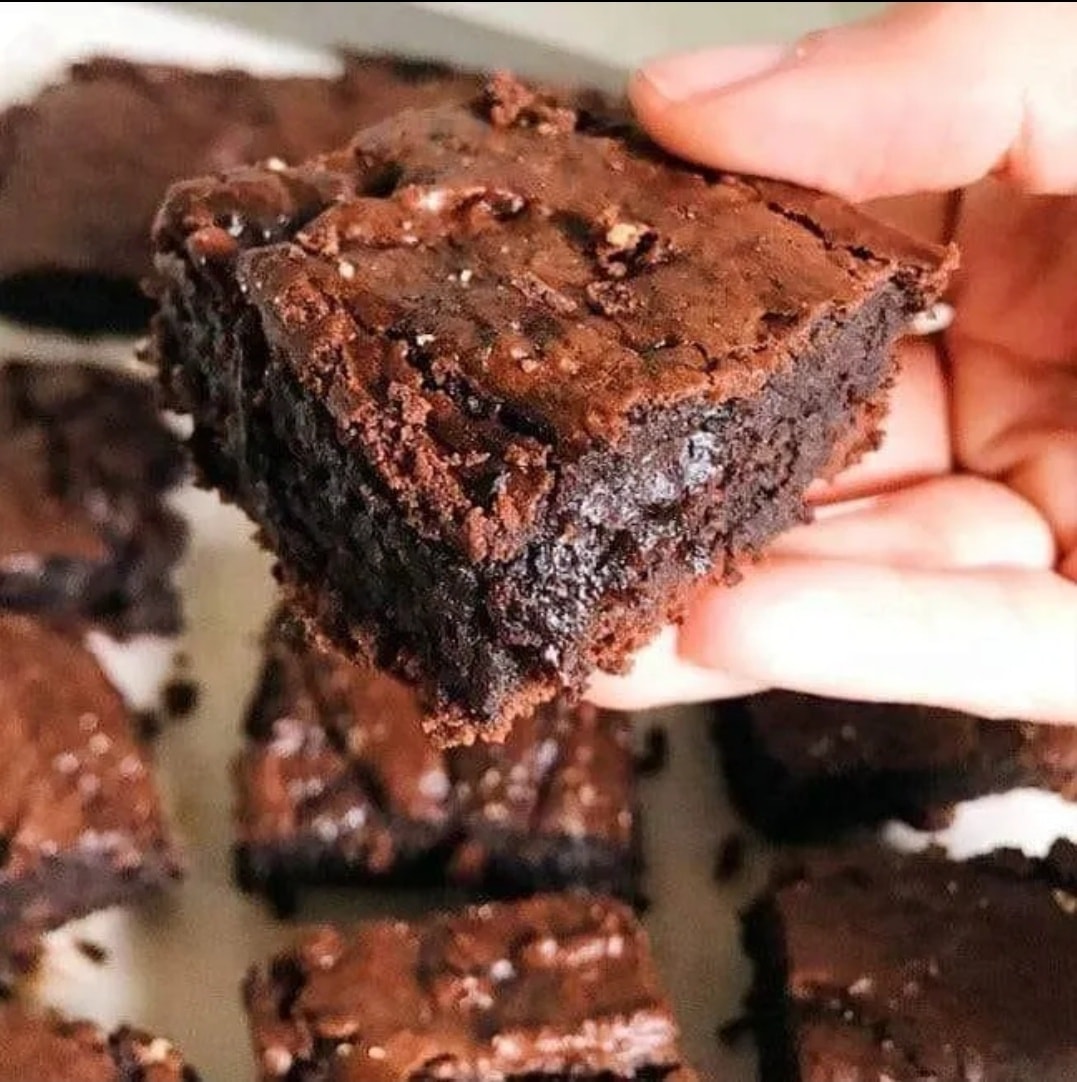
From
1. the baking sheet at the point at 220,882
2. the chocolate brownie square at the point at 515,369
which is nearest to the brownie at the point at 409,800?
the baking sheet at the point at 220,882

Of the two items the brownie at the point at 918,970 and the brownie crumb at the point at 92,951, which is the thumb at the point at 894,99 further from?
the brownie crumb at the point at 92,951

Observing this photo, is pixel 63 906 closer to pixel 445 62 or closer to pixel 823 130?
pixel 823 130

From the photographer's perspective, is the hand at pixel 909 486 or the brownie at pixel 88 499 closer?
the hand at pixel 909 486

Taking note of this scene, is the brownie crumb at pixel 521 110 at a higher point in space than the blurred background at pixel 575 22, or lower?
lower

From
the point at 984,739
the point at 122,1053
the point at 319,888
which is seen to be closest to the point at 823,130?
the point at 984,739

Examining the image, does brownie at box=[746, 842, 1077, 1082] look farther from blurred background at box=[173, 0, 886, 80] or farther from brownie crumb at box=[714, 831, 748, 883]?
blurred background at box=[173, 0, 886, 80]

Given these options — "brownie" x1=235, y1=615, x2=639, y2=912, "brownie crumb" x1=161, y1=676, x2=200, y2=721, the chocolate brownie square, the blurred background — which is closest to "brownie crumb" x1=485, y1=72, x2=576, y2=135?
the chocolate brownie square

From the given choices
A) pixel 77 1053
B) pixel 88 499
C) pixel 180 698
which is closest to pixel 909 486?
pixel 180 698
